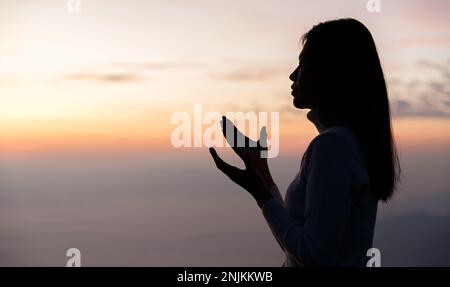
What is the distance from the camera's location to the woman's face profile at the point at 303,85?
1501 millimetres

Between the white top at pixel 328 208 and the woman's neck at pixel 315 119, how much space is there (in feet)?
0.20

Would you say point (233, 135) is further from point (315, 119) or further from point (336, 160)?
point (336, 160)

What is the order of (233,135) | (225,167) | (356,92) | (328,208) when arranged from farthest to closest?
(233,135)
(225,167)
(356,92)
(328,208)

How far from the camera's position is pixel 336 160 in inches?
53.1

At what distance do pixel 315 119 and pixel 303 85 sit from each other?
106 mm

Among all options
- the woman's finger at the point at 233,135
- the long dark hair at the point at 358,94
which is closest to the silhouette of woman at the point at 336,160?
the long dark hair at the point at 358,94

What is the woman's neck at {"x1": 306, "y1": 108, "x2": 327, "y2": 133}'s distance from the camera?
1.51 meters

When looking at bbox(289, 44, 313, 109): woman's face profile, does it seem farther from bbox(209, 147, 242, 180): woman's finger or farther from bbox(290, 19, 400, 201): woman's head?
bbox(209, 147, 242, 180): woman's finger

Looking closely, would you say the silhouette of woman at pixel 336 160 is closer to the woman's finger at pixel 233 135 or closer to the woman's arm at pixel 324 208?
the woman's arm at pixel 324 208

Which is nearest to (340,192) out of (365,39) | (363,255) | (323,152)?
(323,152)

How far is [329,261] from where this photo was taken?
134 cm

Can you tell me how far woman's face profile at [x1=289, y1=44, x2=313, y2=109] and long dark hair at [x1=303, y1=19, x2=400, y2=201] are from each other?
0.05 feet

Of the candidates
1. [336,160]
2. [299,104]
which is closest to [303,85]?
[299,104]
